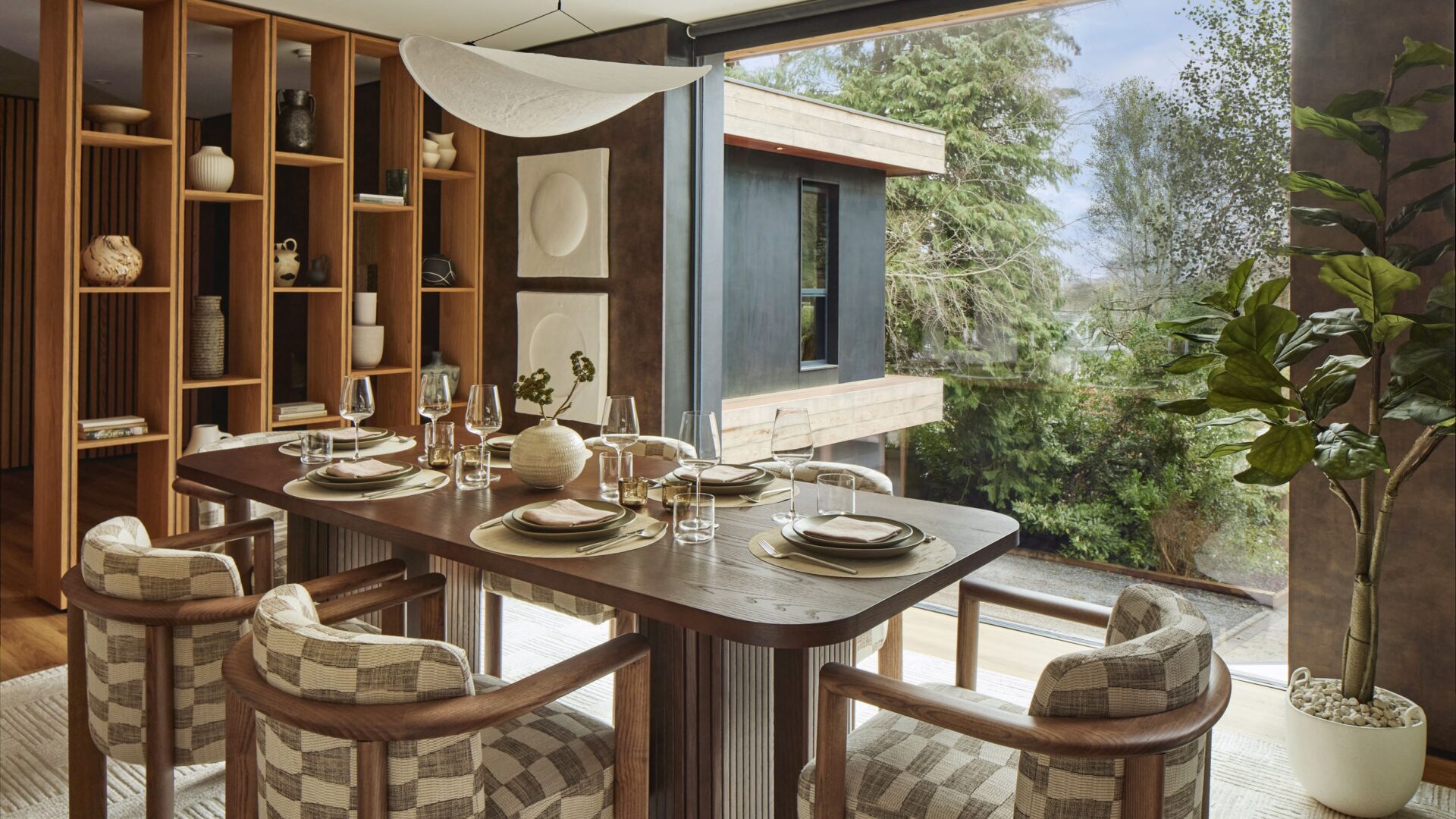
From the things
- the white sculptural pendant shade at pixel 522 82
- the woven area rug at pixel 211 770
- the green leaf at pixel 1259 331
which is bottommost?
the woven area rug at pixel 211 770

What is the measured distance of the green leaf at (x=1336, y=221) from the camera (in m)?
2.50

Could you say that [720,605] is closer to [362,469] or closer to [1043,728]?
[1043,728]

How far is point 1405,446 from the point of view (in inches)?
110

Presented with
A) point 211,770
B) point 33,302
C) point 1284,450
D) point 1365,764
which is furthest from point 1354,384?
point 33,302

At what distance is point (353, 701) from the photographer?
1.38 metres

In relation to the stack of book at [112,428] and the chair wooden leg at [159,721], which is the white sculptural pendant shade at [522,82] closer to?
the chair wooden leg at [159,721]

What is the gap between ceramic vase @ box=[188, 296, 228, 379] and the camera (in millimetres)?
4223

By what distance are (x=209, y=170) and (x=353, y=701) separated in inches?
138

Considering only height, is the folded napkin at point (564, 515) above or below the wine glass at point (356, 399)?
below

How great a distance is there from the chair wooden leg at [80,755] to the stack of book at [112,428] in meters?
2.02

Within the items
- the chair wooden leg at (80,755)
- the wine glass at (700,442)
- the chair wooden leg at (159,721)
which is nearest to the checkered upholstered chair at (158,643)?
the chair wooden leg at (159,721)

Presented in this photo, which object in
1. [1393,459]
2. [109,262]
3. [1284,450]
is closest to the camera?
[1284,450]

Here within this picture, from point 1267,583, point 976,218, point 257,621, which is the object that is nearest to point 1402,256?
point 1267,583

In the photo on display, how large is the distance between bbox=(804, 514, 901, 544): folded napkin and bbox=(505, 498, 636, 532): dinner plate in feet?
1.29
